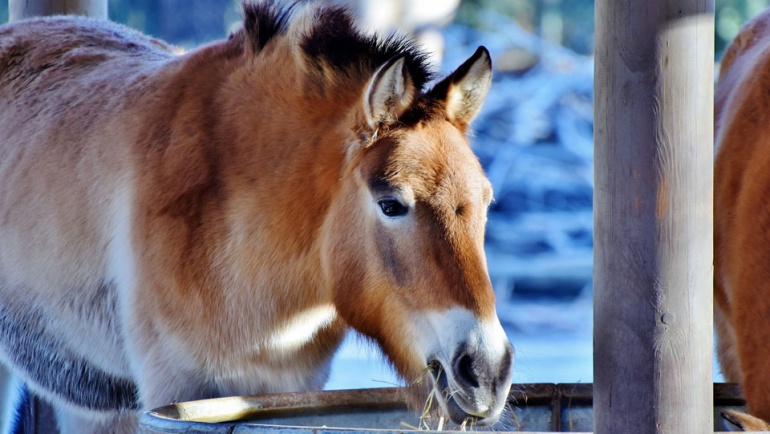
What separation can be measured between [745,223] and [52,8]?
355 cm

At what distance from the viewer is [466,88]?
275 centimetres

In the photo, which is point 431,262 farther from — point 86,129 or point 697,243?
point 86,129

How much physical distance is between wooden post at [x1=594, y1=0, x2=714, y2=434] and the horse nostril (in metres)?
0.46

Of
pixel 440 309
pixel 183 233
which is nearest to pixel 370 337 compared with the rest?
pixel 440 309

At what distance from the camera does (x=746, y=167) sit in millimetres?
3197

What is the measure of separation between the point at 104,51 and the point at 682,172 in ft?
9.18

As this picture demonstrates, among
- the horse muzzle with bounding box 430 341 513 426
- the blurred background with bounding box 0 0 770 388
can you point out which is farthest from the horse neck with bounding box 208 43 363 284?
the blurred background with bounding box 0 0 770 388

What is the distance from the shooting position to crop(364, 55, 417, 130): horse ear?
251cm

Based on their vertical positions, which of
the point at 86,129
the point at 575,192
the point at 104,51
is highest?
the point at 104,51

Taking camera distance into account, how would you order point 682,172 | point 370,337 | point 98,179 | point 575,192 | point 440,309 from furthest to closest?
point 575,192 → point 98,179 → point 370,337 → point 440,309 → point 682,172

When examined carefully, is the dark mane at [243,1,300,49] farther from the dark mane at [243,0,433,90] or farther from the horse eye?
the horse eye

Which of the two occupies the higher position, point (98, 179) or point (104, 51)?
point (104, 51)

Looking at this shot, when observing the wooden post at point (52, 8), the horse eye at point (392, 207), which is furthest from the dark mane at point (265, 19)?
the wooden post at point (52, 8)

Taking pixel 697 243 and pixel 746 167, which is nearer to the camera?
pixel 697 243
